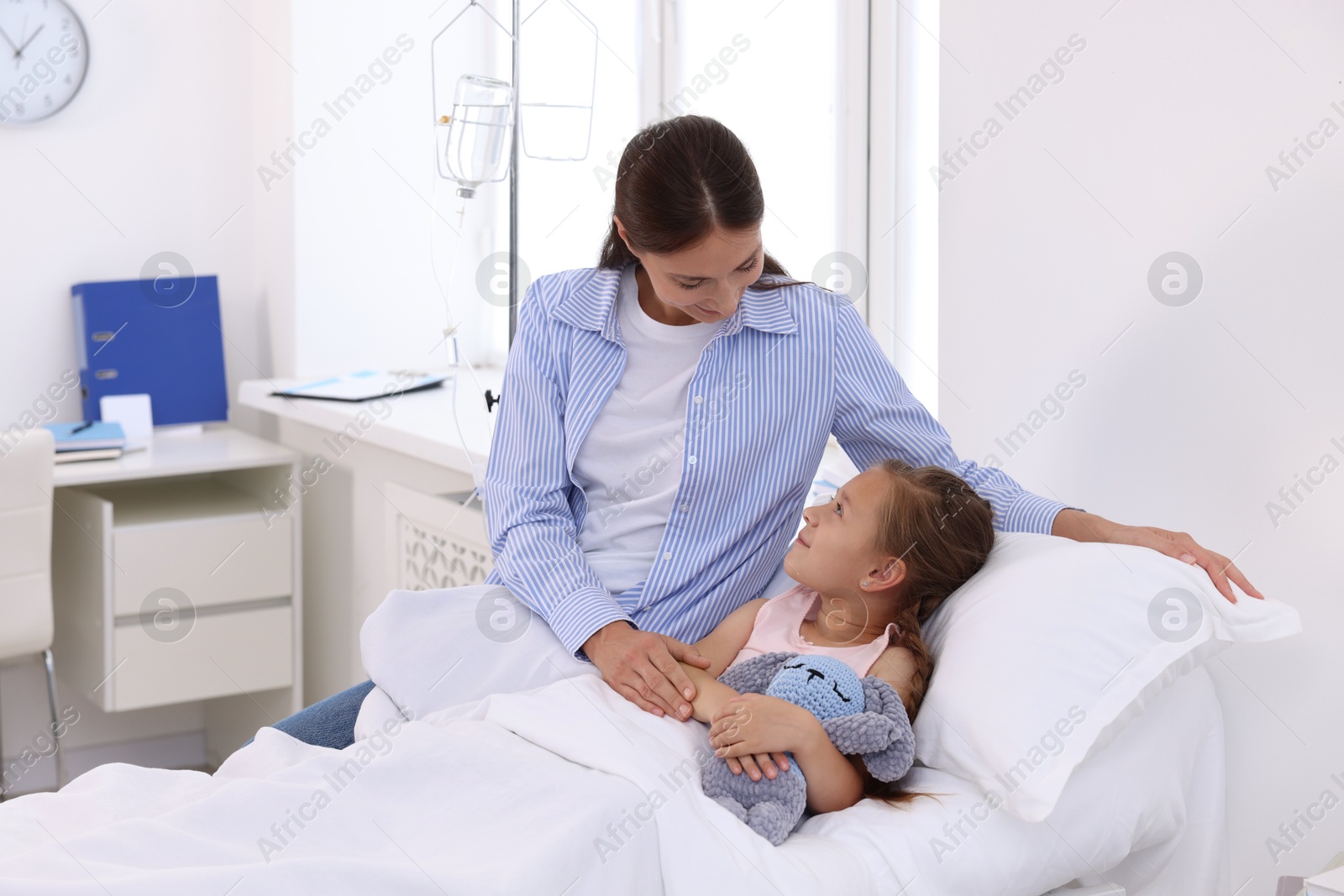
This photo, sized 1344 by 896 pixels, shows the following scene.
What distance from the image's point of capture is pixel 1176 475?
1340mm

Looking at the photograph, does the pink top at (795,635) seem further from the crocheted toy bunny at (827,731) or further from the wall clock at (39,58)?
the wall clock at (39,58)

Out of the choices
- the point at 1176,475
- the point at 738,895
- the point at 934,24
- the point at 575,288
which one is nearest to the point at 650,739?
the point at 738,895

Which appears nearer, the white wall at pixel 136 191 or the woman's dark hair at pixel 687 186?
the woman's dark hair at pixel 687 186

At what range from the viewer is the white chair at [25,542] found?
2180mm

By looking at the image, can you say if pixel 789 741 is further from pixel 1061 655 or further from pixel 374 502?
pixel 374 502

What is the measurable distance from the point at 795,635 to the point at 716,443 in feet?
0.76

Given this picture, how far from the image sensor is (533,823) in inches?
37.4

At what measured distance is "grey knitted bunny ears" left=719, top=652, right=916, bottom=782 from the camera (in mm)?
1058

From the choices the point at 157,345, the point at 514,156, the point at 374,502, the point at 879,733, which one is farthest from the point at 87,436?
the point at 879,733

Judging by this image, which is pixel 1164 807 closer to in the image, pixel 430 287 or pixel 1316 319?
pixel 1316 319

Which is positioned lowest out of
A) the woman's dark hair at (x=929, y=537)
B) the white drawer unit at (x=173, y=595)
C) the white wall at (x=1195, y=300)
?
the white drawer unit at (x=173, y=595)

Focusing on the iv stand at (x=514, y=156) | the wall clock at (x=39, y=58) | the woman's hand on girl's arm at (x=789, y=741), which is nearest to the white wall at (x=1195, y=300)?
the woman's hand on girl's arm at (x=789, y=741)

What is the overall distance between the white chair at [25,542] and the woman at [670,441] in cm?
114

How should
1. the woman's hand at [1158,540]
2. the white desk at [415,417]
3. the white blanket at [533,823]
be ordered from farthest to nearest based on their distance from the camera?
the white desk at [415,417], the woman's hand at [1158,540], the white blanket at [533,823]
